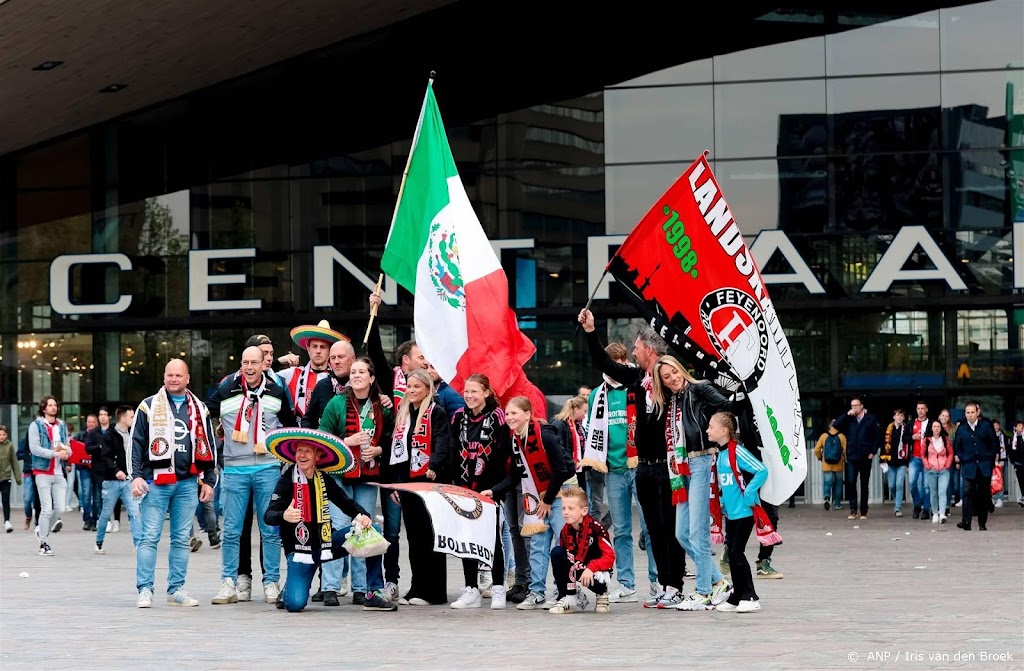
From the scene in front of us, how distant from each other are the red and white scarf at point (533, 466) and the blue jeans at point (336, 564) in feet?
4.21

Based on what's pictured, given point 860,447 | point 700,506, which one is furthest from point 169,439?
point 860,447

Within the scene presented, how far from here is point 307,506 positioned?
37.7 feet

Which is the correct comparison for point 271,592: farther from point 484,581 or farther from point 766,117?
point 766,117

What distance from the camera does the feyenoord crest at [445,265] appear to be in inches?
524

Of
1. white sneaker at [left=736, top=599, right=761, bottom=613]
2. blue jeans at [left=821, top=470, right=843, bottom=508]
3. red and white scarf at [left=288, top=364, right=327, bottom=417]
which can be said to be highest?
red and white scarf at [left=288, top=364, right=327, bottom=417]

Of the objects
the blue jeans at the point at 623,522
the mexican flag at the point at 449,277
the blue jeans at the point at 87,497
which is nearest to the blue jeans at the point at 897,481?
the blue jeans at the point at 87,497

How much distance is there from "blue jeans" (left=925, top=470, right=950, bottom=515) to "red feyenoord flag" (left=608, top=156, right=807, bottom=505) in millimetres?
11541

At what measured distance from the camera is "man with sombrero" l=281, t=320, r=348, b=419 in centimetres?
1270

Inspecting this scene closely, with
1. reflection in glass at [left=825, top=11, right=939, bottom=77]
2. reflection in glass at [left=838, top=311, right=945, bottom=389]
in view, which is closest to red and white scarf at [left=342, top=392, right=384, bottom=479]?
reflection in glass at [left=838, top=311, right=945, bottom=389]

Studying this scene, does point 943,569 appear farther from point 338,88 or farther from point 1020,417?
point 338,88

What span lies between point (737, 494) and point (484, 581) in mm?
2847

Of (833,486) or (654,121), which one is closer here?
(833,486)

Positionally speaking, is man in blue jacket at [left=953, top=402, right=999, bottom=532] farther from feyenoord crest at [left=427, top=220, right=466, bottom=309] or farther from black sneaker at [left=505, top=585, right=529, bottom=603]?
black sneaker at [left=505, top=585, right=529, bottom=603]

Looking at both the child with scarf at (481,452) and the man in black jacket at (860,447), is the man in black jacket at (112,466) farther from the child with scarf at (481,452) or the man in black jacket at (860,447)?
the man in black jacket at (860,447)
